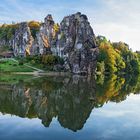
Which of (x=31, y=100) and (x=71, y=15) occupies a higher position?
(x=71, y=15)

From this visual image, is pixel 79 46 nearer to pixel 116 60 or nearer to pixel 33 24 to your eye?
pixel 116 60

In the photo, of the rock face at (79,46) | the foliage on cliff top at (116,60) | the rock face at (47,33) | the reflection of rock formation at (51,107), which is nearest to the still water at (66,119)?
the reflection of rock formation at (51,107)

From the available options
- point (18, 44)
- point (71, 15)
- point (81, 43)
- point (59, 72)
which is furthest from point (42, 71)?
point (18, 44)

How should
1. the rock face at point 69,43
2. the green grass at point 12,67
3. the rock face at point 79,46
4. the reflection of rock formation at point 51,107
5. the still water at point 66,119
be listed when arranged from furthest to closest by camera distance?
the rock face at point 69,43 → the rock face at point 79,46 → the green grass at point 12,67 → the reflection of rock formation at point 51,107 → the still water at point 66,119

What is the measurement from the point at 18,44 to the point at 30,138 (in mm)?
108471

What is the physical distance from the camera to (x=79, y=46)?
10612 cm

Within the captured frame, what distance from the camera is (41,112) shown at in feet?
98.8

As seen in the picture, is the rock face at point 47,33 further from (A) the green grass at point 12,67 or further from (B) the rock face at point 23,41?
(A) the green grass at point 12,67

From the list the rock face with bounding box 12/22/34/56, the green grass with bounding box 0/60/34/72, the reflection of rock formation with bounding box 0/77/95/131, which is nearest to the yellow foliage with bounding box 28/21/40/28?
the rock face with bounding box 12/22/34/56

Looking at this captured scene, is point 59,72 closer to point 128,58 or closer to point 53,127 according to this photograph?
point 128,58

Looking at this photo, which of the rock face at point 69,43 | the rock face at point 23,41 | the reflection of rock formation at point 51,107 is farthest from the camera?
the rock face at point 23,41

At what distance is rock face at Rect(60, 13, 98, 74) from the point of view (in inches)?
4072

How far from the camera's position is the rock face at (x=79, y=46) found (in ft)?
339

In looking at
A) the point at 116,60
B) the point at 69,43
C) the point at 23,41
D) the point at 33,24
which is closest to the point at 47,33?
the point at 23,41
